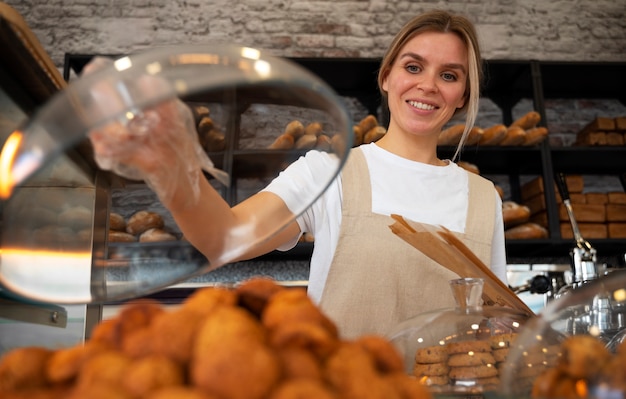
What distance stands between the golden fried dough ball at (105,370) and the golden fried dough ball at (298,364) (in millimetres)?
103

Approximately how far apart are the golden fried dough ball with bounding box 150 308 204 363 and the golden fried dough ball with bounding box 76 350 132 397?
24 millimetres

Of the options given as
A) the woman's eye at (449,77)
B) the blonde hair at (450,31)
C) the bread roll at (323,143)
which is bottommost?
the bread roll at (323,143)

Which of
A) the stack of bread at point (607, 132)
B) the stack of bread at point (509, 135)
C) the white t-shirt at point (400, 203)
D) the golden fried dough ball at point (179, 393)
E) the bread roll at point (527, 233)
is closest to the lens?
the golden fried dough ball at point (179, 393)

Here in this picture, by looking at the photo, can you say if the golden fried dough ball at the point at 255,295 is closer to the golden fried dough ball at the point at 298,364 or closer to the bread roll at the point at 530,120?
the golden fried dough ball at the point at 298,364

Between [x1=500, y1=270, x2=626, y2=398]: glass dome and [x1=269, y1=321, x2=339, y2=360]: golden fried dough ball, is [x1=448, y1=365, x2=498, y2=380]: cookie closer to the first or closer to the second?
[x1=500, y1=270, x2=626, y2=398]: glass dome

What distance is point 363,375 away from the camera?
419 millimetres

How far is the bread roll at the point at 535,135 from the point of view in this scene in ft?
10.5

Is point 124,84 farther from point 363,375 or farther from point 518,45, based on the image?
point 518,45

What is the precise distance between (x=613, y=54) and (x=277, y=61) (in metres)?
3.81

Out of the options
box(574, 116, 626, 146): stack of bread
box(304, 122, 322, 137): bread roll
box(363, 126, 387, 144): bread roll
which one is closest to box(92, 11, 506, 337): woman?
box(304, 122, 322, 137): bread roll

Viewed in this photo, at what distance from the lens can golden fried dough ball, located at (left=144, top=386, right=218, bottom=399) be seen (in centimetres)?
36

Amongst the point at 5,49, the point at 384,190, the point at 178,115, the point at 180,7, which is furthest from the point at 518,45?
the point at 178,115

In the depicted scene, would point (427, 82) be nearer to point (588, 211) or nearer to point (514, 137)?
point (514, 137)

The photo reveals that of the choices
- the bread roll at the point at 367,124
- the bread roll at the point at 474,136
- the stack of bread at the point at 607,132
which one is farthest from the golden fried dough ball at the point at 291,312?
the stack of bread at the point at 607,132
